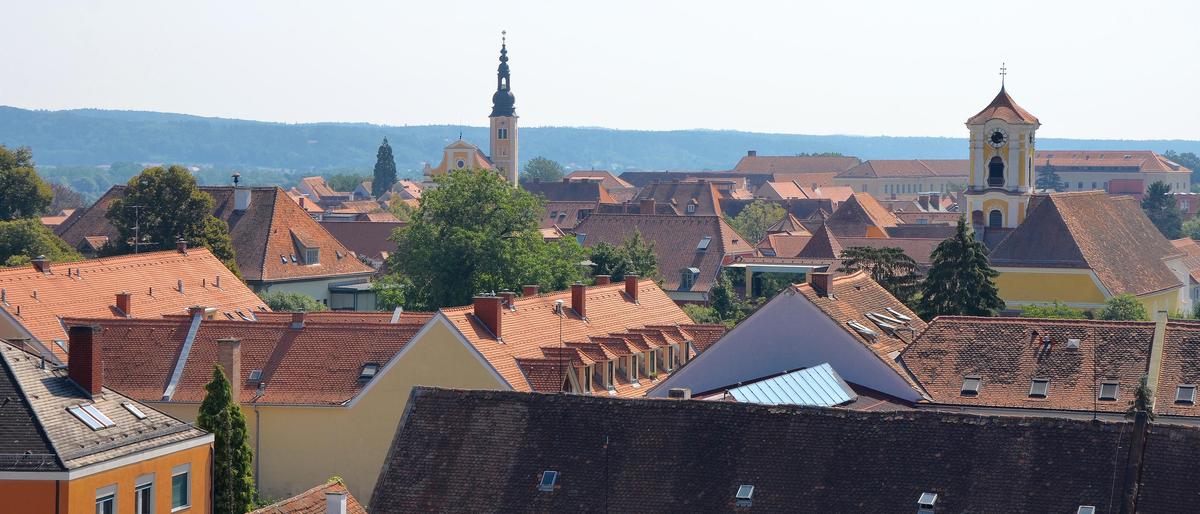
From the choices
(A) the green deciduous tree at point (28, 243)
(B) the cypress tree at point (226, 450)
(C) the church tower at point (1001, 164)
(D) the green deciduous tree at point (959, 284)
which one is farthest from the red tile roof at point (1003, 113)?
(B) the cypress tree at point (226, 450)

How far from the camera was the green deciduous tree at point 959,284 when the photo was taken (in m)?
67.2

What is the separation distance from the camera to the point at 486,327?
48375 millimetres

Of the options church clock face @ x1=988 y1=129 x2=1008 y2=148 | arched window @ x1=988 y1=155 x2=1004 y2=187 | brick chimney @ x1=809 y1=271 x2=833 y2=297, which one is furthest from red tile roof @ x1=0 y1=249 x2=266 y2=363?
arched window @ x1=988 y1=155 x2=1004 y2=187

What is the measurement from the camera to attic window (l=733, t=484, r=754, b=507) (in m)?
28.9

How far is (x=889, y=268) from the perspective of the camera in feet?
255

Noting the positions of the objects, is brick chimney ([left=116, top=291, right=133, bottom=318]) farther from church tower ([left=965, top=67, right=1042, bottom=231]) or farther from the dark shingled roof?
church tower ([left=965, top=67, right=1042, bottom=231])

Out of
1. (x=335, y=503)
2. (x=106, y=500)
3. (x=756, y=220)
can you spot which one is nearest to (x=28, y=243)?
(x=106, y=500)

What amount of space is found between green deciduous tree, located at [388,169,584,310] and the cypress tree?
2940cm

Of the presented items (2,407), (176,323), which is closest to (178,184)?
(176,323)

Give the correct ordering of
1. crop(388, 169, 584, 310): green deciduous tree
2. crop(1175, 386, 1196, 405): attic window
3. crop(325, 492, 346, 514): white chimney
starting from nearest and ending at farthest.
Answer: crop(325, 492, 346, 514): white chimney → crop(1175, 386, 1196, 405): attic window → crop(388, 169, 584, 310): green deciduous tree

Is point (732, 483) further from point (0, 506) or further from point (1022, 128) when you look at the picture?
point (1022, 128)

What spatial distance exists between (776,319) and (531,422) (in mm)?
14516

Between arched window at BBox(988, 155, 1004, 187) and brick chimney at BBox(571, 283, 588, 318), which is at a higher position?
arched window at BBox(988, 155, 1004, 187)

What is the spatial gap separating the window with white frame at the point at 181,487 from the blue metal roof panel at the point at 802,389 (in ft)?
34.1
